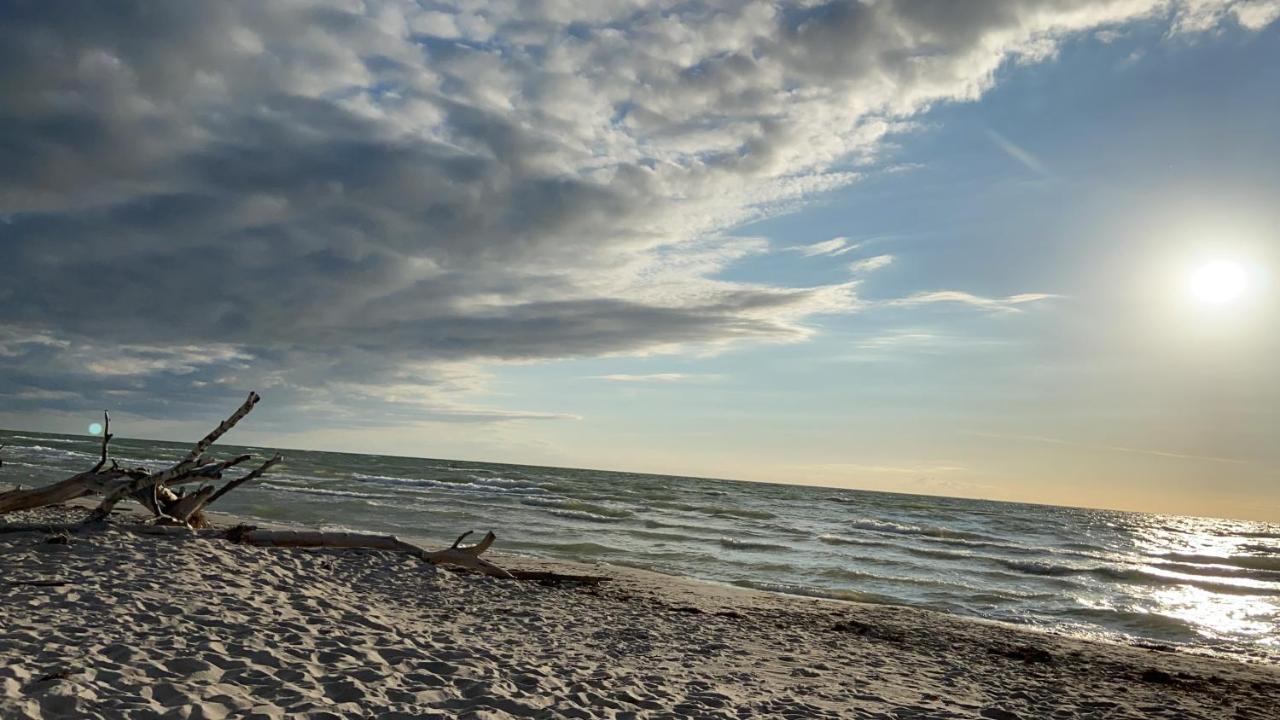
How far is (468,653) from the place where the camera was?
23.1ft

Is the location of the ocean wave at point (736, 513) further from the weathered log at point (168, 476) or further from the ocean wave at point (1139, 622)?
the weathered log at point (168, 476)

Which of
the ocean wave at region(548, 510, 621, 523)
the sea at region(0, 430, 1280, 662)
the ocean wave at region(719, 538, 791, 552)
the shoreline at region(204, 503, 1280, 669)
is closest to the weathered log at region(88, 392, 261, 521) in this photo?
the shoreline at region(204, 503, 1280, 669)

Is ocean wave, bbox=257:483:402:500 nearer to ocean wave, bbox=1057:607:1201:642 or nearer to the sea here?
the sea

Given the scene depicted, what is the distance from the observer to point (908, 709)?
7184 mm

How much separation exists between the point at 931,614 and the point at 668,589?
499 centimetres

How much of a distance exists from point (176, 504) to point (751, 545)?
1675cm

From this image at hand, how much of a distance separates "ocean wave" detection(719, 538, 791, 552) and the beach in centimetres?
980

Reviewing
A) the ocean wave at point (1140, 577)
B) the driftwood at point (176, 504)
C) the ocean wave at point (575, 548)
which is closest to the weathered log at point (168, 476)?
the driftwood at point (176, 504)

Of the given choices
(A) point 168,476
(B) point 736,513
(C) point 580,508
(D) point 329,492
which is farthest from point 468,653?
(B) point 736,513

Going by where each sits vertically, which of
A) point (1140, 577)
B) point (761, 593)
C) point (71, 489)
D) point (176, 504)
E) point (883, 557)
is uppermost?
point (71, 489)

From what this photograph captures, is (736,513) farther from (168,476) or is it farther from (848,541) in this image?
(168,476)

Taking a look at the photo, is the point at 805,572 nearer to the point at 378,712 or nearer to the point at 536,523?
the point at 536,523

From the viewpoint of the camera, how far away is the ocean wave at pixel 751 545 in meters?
23.0

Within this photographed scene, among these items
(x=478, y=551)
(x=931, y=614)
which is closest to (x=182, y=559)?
(x=478, y=551)
